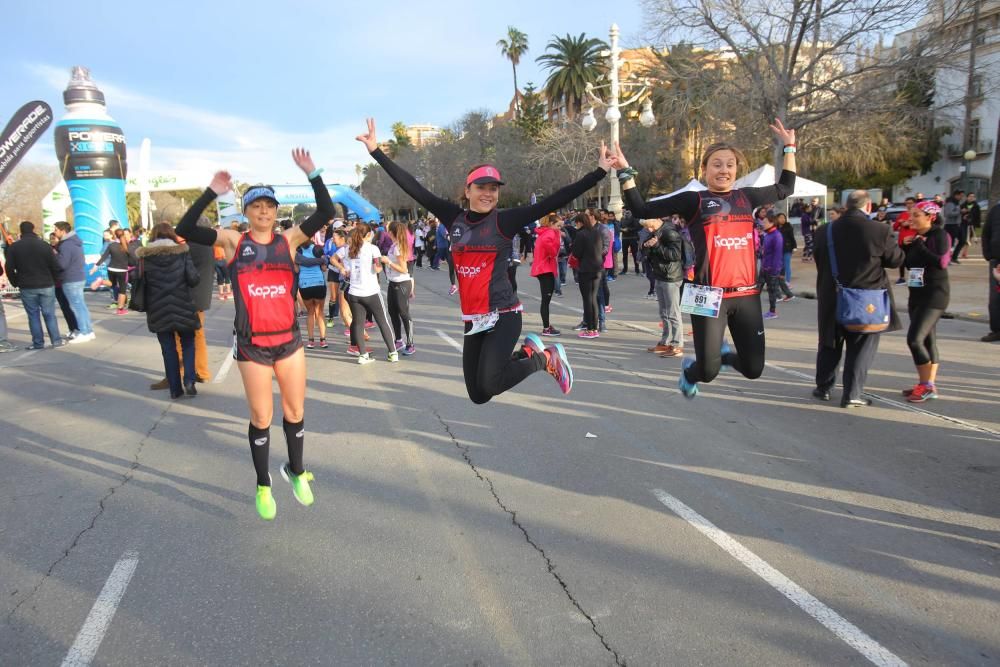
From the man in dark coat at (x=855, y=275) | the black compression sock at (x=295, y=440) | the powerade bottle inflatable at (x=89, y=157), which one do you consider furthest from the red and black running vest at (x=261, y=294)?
the powerade bottle inflatable at (x=89, y=157)

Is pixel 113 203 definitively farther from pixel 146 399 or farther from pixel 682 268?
pixel 682 268

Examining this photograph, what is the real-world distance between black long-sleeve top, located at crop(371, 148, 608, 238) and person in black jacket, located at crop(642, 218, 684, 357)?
14.8ft

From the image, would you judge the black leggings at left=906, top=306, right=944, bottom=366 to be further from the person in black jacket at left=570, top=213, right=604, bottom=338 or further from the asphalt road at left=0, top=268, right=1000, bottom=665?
the person in black jacket at left=570, top=213, right=604, bottom=338

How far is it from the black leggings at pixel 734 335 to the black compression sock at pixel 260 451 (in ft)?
9.65

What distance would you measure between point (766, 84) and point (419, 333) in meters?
17.1

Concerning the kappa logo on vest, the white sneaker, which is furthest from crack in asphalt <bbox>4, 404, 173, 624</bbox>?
the white sneaker

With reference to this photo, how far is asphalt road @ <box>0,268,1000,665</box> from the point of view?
2.83m

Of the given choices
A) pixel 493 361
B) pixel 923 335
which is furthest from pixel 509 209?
pixel 923 335

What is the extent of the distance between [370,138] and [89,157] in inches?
792

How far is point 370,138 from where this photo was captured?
15.8 ft

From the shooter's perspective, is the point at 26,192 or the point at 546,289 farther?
the point at 26,192

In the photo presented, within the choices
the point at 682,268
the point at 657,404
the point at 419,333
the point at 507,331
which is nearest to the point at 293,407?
the point at 507,331

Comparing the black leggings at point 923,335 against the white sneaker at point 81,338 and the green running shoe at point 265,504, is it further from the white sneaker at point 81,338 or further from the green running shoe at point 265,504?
the white sneaker at point 81,338

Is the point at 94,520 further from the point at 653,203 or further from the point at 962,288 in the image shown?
the point at 962,288
